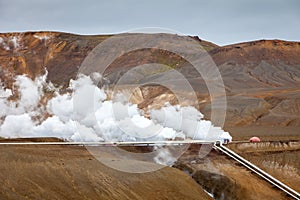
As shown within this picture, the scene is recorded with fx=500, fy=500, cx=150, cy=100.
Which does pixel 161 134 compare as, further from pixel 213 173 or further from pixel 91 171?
pixel 91 171

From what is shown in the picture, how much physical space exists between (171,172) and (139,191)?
996cm

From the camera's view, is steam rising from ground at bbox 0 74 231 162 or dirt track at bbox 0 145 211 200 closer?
dirt track at bbox 0 145 211 200

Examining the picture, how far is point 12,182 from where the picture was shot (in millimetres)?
41312

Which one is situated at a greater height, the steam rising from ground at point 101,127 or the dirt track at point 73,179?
the dirt track at point 73,179

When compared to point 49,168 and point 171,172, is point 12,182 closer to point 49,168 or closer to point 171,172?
point 49,168

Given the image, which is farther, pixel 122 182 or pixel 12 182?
pixel 122 182

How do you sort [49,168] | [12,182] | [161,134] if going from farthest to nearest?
[161,134] → [49,168] → [12,182]

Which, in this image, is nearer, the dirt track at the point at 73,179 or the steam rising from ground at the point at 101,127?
the dirt track at the point at 73,179

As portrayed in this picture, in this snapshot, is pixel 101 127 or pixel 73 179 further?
pixel 101 127

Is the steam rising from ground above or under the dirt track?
under

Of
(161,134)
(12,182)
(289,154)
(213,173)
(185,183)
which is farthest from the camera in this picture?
(161,134)

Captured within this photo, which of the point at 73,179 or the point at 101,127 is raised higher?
the point at 73,179

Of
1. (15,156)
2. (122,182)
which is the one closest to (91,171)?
(122,182)

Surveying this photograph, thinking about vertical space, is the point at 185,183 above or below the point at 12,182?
below
